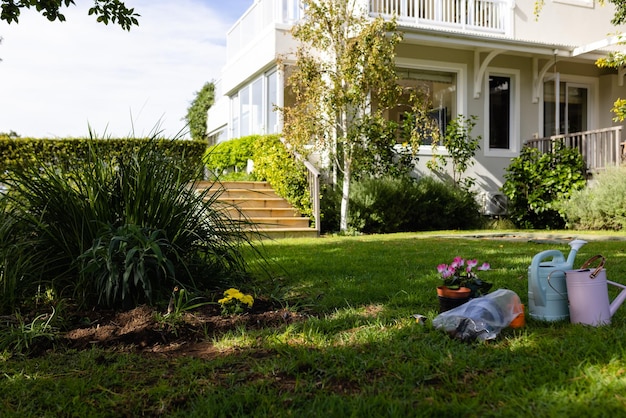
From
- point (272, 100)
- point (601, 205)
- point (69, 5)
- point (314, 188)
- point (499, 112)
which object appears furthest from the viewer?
point (272, 100)

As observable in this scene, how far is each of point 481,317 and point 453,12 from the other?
11.4m

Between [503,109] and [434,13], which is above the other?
[434,13]

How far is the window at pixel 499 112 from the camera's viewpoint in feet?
42.7

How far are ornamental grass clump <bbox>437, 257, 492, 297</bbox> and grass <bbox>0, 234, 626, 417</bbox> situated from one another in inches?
9.3

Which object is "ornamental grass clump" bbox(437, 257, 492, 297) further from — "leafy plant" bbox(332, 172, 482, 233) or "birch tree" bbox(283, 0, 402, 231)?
"leafy plant" bbox(332, 172, 482, 233)

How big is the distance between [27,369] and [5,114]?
27.0 feet

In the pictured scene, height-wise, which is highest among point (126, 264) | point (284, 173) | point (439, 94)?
point (439, 94)

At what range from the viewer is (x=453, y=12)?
12.8 m

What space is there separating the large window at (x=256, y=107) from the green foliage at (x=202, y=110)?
7.28 m

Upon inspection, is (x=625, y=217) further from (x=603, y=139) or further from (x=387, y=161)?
(x=387, y=161)

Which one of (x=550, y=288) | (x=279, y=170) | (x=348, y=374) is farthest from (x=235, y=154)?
(x=348, y=374)

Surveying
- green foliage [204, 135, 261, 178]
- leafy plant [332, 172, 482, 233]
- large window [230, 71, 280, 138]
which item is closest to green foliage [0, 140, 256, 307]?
leafy plant [332, 172, 482, 233]

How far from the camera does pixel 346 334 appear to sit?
302 centimetres

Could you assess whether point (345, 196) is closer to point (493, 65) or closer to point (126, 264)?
point (493, 65)
